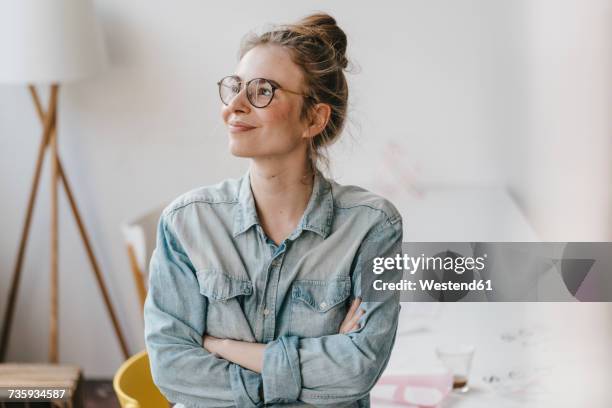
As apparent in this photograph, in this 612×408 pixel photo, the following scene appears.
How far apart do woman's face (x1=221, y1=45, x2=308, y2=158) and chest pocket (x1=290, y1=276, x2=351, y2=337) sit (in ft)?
0.64

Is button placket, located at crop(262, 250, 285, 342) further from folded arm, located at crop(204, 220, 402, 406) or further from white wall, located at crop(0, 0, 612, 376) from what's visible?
white wall, located at crop(0, 0, 612, 376)

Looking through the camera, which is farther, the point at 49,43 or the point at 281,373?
the point at 49,43

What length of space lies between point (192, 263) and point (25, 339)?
184 centimetres

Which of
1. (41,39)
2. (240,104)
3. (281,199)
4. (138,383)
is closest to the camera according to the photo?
(240,104)

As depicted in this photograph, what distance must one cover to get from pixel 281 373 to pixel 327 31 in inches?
19.3

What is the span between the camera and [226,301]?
3.70 feet

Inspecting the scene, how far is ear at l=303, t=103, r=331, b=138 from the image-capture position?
114 cm

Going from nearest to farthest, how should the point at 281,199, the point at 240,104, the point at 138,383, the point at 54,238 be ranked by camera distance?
the point at 240,104, the point at 281,199, the point at 138,383, the point at 54,238

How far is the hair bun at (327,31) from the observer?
1116 millimetres

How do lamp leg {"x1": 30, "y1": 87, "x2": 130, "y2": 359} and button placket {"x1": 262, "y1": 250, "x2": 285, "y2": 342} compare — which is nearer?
button placket {"x1": 262, "y1": 250, "x2": 285, "y2": 342}

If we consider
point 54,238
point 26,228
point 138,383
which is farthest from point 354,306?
point 26,228

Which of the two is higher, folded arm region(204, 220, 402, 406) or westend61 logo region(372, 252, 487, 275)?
westend61 logo region(372, 252, 487, 275)

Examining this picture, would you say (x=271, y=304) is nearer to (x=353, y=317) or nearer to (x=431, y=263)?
(x=353, y=317)

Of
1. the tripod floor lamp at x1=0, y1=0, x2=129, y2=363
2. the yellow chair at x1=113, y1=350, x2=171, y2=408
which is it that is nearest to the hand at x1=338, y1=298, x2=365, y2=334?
the yellow chair at x1=113, y1=350, x2=171, y2=408
